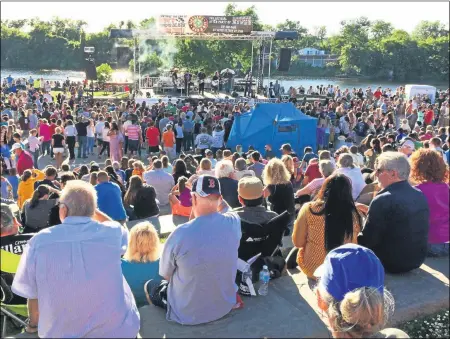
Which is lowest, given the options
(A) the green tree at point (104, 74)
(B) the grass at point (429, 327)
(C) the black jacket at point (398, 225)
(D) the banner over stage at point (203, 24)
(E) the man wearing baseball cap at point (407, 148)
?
(B) the grass at point (429, 327)

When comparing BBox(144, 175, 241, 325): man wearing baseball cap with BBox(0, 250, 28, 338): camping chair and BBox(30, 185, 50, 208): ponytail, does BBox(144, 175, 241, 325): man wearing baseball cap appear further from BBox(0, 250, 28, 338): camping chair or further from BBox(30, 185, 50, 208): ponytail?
BBox(30, 185, 50, 208): ponytail

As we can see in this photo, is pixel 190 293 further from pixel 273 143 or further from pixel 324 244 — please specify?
pixel 273 143

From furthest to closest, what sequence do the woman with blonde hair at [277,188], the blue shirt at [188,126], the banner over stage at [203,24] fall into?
the banner over stage at [203,24], the blue shirt at [188,126], the woman with blonde hair at [277,188]

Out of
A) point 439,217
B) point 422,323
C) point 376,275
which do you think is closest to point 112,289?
point 376,275

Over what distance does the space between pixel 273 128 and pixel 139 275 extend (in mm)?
9490

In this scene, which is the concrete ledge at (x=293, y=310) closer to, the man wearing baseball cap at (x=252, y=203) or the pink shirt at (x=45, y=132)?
the man wearing baseball cap at (x=252, y=203)

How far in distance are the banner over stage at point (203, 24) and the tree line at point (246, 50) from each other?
8.60 metres

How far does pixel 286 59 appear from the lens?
24.0m

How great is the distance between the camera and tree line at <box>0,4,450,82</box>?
Result: 32.6 m

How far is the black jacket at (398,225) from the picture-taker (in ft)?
10.7

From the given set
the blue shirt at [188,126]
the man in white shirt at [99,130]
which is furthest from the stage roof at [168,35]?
the man in white shirt at [99,130]

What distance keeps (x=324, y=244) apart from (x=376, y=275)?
4.48 feet

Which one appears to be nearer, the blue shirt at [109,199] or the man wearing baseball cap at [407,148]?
the blue shirt at [109,199]

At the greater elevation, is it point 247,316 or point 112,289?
point 112,289
